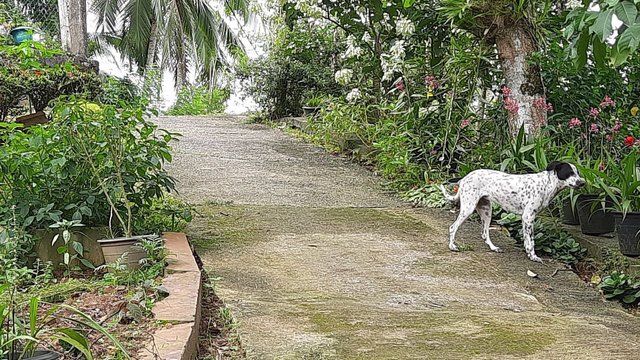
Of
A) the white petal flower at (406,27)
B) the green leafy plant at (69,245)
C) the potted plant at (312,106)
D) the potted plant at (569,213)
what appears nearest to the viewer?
the green leafy plant at (69,245)

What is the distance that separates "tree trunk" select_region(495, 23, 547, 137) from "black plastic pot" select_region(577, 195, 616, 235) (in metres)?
1.19

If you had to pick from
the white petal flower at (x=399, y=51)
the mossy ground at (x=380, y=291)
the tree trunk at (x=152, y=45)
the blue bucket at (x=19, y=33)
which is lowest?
the mossy ground at (x=380, y=291)

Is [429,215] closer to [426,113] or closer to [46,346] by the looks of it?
[426,113]

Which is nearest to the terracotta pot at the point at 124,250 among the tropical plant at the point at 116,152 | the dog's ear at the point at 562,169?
the tropical plant at the point at 116,152

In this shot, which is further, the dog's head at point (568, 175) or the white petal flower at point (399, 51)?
the white petal flower at point (399, 51)

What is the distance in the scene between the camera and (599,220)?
4918 millimetres

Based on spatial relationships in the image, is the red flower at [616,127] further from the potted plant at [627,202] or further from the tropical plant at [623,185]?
the potted plant at [627,202]

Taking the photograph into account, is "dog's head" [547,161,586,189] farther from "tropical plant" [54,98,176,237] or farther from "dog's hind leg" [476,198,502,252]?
"tropical plant" [54,98,176,237]

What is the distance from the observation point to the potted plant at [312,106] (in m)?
10.8

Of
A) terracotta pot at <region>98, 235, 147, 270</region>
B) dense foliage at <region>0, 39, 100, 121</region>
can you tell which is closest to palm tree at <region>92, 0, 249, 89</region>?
dense foliage at <region>0, 39, 100, 121</region>

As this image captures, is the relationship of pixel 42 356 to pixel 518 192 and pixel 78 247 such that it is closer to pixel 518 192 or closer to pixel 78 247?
pixel 78 247

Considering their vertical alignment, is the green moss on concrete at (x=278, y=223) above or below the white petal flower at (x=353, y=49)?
below

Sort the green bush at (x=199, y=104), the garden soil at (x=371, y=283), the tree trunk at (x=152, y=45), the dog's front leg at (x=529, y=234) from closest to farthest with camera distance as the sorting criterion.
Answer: the garden soil at (x=371, y=283) < the dog's front leg at (x=529, y=234) < the green bush at (x=199, y=104) < the tree trunk at (x=152, y=45)

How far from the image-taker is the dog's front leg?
4680 mm
